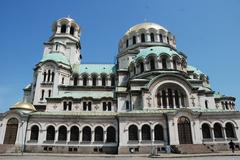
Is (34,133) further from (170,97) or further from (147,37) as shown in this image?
(147,37)

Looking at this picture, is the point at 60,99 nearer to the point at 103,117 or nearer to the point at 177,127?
the point at 103,117

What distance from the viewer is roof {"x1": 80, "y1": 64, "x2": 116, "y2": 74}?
4119cm

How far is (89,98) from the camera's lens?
3447 centimetres

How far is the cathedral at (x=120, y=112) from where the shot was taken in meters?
26.4

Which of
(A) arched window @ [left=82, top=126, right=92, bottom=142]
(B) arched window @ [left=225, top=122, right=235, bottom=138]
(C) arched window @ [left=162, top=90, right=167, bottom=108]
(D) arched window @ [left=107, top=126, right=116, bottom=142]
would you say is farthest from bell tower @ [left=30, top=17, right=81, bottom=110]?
(B) arched window @ [left=225, top=122, right=235, bottom=138]

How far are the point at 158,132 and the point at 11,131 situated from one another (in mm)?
19736

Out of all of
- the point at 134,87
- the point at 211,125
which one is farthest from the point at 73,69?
the point at 211,125

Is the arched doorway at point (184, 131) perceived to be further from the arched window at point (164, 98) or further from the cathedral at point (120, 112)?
the arched window at point (164, 98)

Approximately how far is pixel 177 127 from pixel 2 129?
2325cm

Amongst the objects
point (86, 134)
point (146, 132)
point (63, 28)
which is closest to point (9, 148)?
point (86, 134)

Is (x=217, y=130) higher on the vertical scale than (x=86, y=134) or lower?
higher

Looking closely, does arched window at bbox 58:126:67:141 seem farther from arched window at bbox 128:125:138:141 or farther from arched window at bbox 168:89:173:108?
arched window at bbox 168:89:173:108

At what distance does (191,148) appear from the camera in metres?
24.1

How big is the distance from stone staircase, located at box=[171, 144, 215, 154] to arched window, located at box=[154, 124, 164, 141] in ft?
7.30
